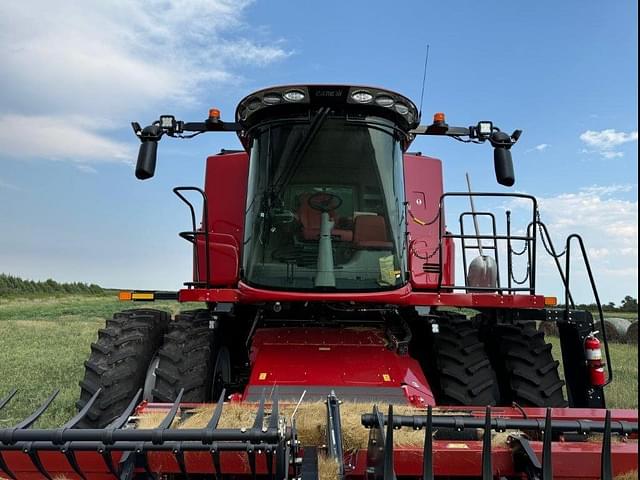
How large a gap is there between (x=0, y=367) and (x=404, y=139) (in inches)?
328

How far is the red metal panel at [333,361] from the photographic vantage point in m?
4.04

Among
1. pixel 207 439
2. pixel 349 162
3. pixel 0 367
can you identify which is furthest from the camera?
pixel 0 367

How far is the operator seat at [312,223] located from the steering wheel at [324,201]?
3 cm

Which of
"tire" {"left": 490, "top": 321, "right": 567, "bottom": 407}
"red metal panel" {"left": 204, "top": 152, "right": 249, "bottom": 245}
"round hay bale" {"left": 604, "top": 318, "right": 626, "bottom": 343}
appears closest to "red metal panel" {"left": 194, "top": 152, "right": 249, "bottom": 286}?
"red metal panel" {"left": 204, "top": 152, "right": 249, "bottom": 245}

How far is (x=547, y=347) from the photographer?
4.77m

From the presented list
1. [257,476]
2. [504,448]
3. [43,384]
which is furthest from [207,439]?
[43,384]

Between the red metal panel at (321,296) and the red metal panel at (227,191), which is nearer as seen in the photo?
the red metal panel at (321,296)

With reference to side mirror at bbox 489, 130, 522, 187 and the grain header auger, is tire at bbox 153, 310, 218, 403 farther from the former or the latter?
side mirror at bbox 489, 130, 522, 187

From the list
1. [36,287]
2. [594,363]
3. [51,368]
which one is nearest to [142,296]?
[594,363]

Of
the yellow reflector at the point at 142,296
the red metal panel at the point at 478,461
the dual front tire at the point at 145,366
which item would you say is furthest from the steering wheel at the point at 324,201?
the red metal panel at the point at 478,461

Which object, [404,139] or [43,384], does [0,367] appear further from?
[404,139]

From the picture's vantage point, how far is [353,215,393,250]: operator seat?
14.5 ft

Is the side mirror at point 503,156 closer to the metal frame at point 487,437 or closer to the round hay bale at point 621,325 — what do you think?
the metal frame at point 487,437

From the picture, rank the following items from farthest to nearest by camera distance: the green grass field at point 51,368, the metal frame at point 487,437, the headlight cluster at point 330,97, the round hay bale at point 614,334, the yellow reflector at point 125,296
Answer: the round hay bale at point 614,334 → the green grass field at point 51,368 → the yellow reflector at point 125,296 → the headlight cluster at point 330,97 → the metal frame at point 487,437
